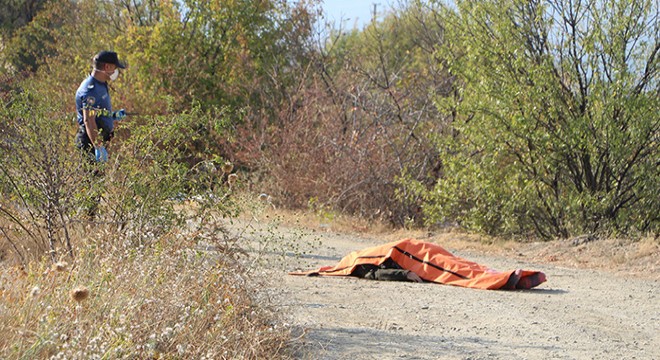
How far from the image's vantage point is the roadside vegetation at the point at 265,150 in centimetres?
573

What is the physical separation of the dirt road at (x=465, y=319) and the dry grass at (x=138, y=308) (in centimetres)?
53

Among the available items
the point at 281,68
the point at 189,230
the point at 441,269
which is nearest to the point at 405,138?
the point at 281,68

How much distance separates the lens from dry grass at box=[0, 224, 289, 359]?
15.7 ft

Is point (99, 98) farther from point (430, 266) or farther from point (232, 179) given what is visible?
point (430, 266)

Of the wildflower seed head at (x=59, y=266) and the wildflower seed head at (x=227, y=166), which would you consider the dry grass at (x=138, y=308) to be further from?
the wildflower seed head at (x=227, y=166)

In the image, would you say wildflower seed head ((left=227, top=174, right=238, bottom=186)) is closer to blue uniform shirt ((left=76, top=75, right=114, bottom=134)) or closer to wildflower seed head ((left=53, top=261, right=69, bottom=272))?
wildflower seed head ((left=53, top=261, right=69, bottom=272))

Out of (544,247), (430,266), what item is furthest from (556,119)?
(430,266)

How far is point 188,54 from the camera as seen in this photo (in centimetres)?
2338

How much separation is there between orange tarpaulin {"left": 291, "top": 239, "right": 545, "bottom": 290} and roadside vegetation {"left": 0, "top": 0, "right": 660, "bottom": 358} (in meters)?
1.58

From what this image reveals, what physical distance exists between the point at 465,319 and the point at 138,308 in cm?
361

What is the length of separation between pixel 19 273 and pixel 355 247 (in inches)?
326

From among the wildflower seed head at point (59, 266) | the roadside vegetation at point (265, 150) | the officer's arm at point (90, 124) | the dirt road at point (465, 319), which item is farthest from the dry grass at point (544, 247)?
the wildflower seed head at point (59, 266)

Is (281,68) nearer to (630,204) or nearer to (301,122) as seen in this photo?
(301,122)

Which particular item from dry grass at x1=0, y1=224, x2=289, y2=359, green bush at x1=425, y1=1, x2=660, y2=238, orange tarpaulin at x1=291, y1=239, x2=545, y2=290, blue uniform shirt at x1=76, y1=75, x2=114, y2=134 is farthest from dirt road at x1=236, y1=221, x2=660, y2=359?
green bush at x1=425, y1=1, x2=660, y2=238
